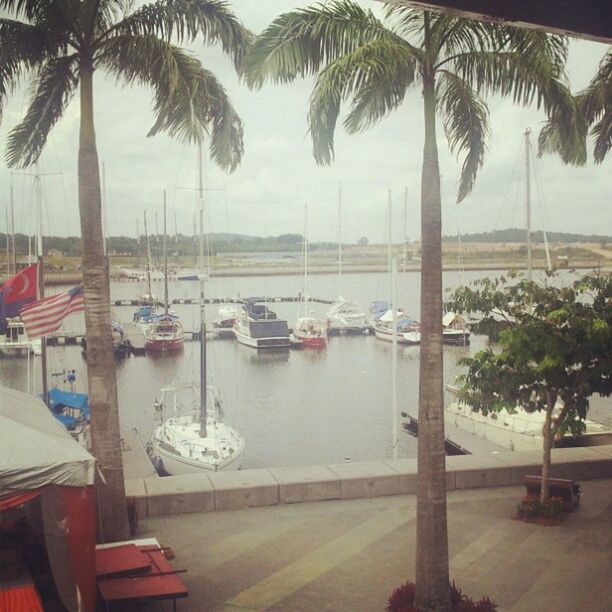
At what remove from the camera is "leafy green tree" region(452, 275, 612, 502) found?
990cm

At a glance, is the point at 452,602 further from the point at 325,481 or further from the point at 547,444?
the point at 325,481

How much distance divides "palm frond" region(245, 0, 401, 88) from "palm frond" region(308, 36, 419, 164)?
15.1 inches

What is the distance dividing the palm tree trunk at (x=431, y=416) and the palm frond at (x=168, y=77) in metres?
3.98

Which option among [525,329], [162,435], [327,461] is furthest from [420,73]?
[327,461]

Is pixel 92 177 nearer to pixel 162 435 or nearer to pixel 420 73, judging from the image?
pixel 420 73

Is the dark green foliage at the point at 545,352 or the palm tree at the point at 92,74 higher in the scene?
the palm tree at the point at 92,74

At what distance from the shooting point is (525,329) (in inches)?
396

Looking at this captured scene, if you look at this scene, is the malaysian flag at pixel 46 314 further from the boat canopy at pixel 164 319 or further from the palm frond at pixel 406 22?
the boat canopy at pixel 164 319

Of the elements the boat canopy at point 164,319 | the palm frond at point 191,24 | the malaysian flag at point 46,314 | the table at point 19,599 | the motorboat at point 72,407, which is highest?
the palm frond at point 191,24

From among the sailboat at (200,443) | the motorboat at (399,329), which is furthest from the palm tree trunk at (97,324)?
the motorboat at (399,329)

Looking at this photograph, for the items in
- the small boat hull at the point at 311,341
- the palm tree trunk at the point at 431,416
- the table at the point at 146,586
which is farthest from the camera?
the small boat hull at the point at 311,341

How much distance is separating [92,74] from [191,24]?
5.25 feet

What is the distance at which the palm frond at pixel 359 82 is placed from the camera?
300 inches

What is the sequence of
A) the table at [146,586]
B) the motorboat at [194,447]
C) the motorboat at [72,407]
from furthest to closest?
1. the motorboat at [72,407]
2. the motorboat at [194,447]
3. the table at [146,586]
